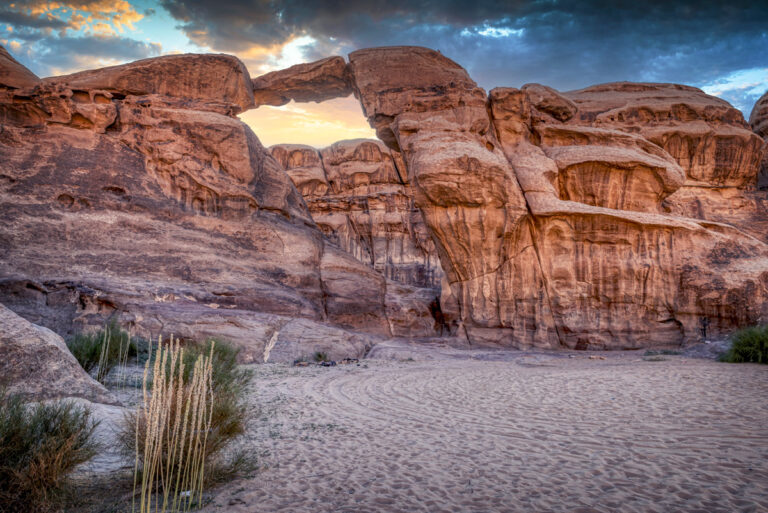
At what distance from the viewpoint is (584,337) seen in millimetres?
17125

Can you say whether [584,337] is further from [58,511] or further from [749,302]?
[58,511]

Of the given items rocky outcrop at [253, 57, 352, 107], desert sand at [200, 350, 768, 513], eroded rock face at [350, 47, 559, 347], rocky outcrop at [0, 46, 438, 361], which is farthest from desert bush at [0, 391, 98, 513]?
rocky outcrop at [253, 57, 352, 107]

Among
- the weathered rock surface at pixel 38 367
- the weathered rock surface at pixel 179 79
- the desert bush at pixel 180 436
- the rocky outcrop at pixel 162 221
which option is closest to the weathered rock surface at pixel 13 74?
the weathered rock surface at pixel 179 79

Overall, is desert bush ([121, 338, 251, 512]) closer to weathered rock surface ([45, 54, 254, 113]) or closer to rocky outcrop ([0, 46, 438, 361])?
rocky outcrop ([0, 46, 438, 361])

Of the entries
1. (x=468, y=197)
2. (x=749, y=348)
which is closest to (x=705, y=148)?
(x=468, y=197)

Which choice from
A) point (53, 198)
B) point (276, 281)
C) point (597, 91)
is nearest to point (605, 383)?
point (276, 281)

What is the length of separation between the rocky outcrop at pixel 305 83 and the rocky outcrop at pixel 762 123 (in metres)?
25.2

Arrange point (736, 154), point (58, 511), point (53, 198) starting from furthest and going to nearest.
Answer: point (736, 154)
point (53, 198)
point (58, 511)

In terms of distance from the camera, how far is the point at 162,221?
655 inches

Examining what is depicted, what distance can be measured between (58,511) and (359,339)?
13.3m

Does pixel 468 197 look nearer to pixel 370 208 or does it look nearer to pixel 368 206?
pixel 370 208

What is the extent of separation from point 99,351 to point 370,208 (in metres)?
29.4

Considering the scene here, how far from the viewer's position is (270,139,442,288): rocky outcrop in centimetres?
3691

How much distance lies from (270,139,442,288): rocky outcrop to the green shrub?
24.0 m
